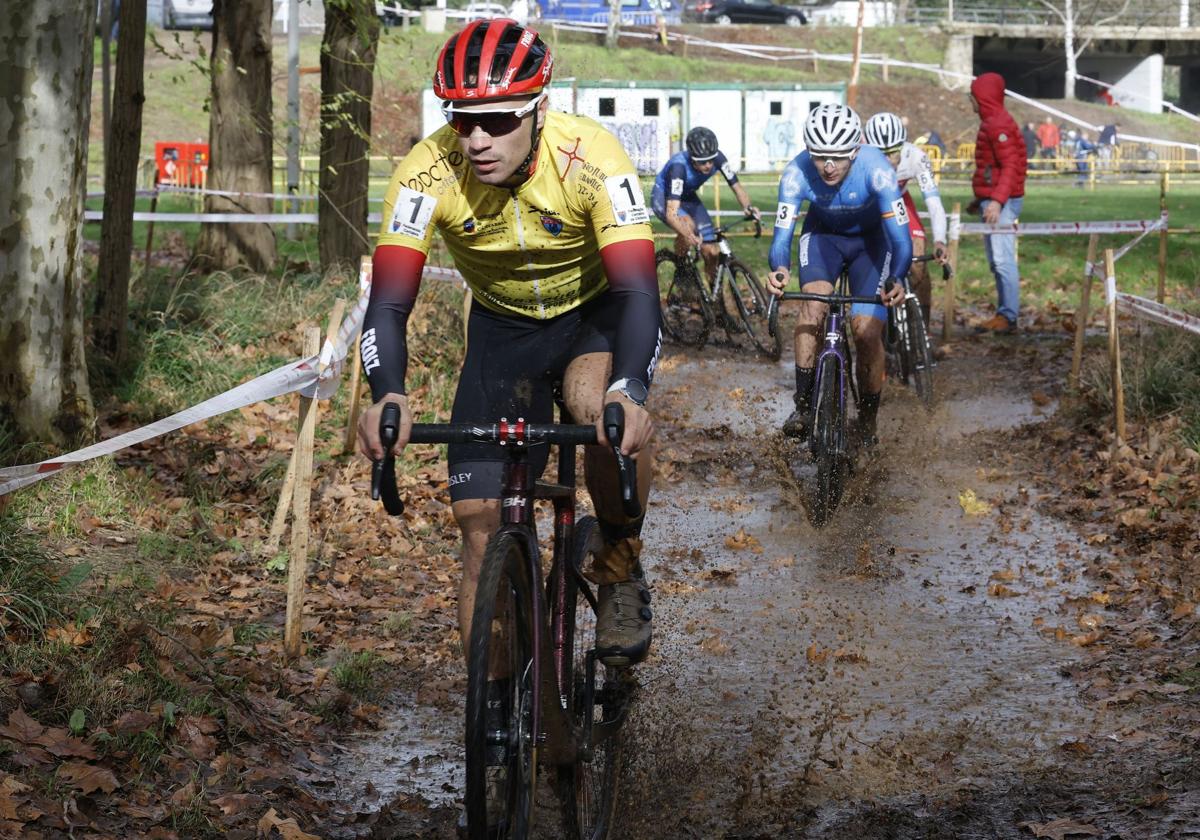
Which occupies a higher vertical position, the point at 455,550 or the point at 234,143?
the point at 234,143

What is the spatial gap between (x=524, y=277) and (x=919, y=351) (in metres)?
8.16

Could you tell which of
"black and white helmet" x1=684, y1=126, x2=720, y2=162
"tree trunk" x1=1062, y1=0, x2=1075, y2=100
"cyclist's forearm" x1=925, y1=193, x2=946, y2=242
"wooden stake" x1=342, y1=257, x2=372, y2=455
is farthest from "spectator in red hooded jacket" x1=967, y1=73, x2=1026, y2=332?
"tree trunk" x1=1062, y1=0, x2=1075, y2=100

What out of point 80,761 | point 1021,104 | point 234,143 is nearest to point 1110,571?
point 80,761

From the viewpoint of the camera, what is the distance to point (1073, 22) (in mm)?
74500

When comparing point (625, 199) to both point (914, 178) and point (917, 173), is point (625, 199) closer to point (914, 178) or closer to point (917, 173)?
point (917, 173)

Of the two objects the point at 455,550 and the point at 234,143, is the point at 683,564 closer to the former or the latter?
the point at 455,550

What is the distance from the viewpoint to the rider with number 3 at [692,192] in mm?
15297

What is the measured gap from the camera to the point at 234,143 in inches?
640

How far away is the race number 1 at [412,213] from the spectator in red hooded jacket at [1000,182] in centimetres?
1193

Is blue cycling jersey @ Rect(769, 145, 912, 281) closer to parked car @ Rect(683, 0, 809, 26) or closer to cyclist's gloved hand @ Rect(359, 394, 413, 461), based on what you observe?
cyclist's gloved hand @ Rect(359, 394, 413, 461)

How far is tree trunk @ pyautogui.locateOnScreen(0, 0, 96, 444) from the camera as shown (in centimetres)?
736

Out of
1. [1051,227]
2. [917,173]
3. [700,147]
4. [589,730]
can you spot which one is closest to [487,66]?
[589,730]

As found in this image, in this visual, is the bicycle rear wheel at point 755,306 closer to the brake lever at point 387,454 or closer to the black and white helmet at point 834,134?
the black and white helmet at point 834,134

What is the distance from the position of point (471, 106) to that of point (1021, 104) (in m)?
67.6
